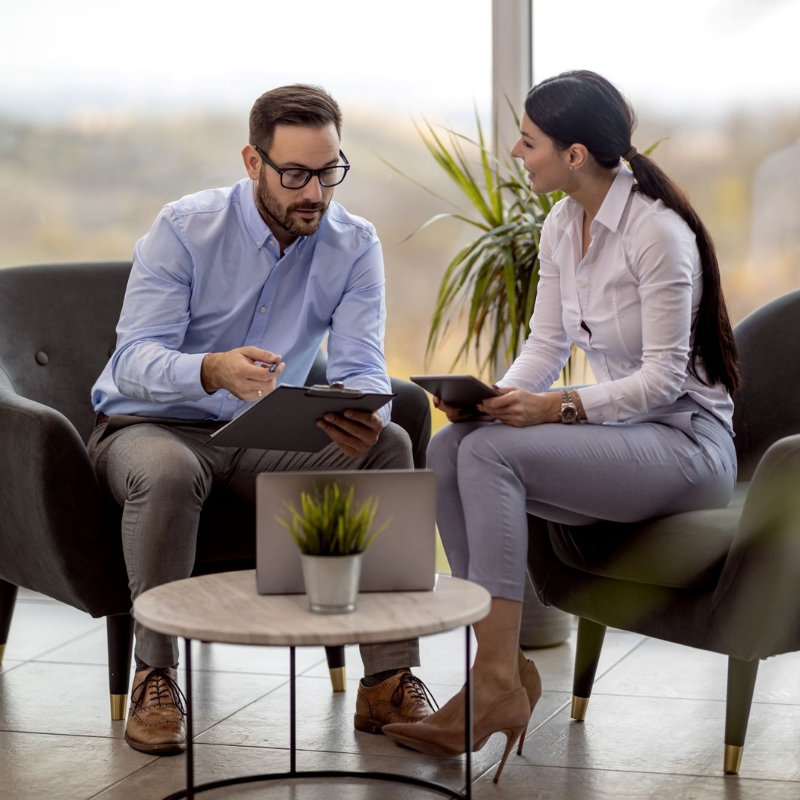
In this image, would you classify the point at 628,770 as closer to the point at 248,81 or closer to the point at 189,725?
the point at 189,725

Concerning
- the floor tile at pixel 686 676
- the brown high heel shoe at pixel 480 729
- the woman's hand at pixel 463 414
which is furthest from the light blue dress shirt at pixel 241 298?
the floor tile at pixel 686 676

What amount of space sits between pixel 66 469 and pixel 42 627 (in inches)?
48.4

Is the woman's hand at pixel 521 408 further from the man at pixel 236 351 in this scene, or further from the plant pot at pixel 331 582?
the plant pot at pixel 331 582

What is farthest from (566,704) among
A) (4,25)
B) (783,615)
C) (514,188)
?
(4,25)

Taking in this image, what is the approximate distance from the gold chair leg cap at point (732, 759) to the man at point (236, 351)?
60 centimetres

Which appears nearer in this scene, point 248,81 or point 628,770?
point 628,770

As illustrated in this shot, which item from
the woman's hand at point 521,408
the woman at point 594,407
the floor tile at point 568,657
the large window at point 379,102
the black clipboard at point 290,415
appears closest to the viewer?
the black clipboard at point 290,415

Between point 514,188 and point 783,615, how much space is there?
4.80 feet

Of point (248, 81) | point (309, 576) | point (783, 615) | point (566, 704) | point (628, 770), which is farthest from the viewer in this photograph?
point (248, 81)

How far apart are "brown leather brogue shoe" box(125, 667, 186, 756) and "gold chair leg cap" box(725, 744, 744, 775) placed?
1.05 m

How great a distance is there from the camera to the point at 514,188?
309 cm

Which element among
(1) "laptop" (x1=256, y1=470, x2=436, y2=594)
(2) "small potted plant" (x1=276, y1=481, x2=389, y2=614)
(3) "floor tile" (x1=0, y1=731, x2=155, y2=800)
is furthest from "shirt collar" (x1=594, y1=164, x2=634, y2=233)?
(3) "floor tile" (x1=0, y1=731, x2=155, y2=800)

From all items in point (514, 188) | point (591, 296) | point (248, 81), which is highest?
point (248, 81)

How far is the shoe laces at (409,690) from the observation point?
2389 millimetres
